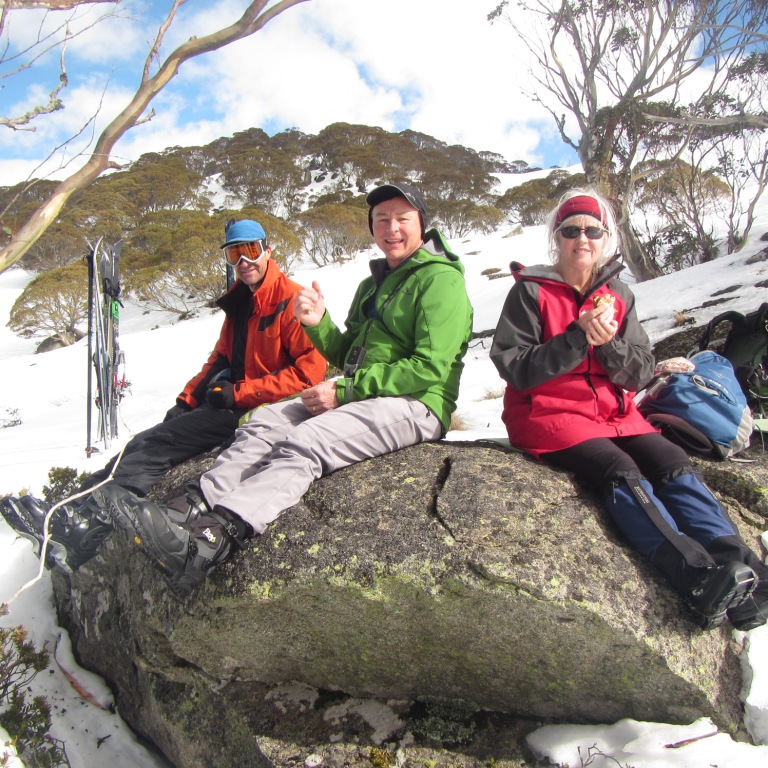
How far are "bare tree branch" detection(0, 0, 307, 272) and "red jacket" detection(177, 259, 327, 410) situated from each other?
1.09 meters

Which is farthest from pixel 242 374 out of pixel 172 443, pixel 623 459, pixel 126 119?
pixel 623 459

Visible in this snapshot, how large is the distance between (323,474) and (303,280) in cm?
1762

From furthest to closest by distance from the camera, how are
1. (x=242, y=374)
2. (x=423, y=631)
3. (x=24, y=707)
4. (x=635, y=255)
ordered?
1. (x=635, y=255)
2. (x=242, y=374)
3. (x=24, y=707)
4. (x=423, y=631)

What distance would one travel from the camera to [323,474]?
226 cm

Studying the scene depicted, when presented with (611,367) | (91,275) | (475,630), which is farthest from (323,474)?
(91,275)

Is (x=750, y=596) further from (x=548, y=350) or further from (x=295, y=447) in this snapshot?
(x=295, y=447)

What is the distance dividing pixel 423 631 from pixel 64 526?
1.32m

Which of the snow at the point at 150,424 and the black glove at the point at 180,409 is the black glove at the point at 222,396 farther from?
the snow at the point at 150,424

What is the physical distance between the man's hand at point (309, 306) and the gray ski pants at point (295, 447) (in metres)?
0.40

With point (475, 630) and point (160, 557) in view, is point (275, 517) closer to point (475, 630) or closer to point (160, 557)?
point (160, 557)

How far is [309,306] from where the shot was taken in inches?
97.4

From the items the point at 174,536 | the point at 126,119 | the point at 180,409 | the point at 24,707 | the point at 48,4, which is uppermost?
the point at 48,4

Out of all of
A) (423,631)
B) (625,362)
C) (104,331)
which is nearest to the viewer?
(423,631)

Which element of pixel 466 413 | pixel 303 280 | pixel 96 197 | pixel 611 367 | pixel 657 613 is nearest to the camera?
pixel 657 613
